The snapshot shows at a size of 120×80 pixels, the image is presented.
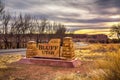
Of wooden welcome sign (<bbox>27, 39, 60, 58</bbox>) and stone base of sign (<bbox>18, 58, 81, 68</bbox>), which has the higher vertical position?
wooden welcome sign (<bbox>27, 39, 60, 58</bbox>)

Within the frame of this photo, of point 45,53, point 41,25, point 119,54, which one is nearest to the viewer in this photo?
point 119,54

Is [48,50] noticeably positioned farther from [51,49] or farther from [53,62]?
[53,62]

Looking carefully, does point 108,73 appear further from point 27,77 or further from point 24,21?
point 24,21

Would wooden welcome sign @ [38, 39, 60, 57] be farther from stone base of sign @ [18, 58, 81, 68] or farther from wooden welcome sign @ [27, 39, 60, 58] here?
stone base of sign @ [18, 58, 81, 68]

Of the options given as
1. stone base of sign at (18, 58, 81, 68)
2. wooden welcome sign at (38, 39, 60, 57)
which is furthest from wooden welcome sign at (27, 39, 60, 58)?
stone base of sign at (18, 58, 81, 68)

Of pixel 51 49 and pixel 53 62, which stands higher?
pixel 51 49

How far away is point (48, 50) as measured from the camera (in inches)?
614

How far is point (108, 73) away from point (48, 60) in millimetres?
8164

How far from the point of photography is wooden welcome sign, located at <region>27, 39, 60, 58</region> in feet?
50.3

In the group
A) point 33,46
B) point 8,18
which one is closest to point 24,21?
point 8,18

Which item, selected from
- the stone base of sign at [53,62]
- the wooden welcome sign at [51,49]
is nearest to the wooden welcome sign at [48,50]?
the wooden welcome sign at [51,49]

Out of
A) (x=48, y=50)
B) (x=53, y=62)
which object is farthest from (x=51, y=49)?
(x=53, y=62)

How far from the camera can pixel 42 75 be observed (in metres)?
10.8

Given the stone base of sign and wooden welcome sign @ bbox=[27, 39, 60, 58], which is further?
wooden welcome sign @ bbox=[27, 39, 60, 58]
